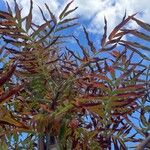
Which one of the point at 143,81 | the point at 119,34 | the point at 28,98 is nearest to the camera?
the point at 143,81

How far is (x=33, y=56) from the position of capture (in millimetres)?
2078

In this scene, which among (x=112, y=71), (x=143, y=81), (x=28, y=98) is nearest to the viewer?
(x=143, y=81)

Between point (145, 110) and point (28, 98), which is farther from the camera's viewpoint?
point (28, 98)

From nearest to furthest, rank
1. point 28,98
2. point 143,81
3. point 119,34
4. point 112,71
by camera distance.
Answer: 1. point 143,81
2. point 112,71
3. point 119,34
4. point 28,98

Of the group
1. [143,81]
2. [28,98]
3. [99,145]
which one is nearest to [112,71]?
[143,81]

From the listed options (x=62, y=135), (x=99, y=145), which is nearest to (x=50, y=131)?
(x=62, y=135)

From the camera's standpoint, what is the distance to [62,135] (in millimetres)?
1754

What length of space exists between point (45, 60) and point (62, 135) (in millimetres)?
471

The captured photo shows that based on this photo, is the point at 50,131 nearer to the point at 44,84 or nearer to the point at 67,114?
the point at 67,114

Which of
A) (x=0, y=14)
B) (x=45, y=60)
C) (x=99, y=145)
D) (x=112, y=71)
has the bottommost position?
(x=99, y=145)

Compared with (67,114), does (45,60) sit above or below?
above

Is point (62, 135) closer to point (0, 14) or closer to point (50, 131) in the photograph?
point (50, 131)

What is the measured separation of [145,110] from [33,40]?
2.00ft

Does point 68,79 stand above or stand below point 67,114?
above
